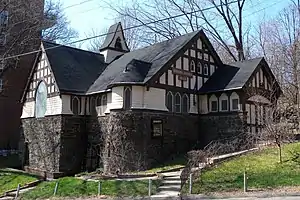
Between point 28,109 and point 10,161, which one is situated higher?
point 28,109

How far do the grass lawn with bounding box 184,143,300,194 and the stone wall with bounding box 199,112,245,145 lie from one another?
4650mm

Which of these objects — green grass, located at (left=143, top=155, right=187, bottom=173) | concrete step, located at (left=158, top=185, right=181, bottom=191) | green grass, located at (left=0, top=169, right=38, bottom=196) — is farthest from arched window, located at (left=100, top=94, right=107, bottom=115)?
concrete step, located at (left=158, top=185, right=181, bottom=191)

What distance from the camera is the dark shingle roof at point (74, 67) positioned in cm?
2634

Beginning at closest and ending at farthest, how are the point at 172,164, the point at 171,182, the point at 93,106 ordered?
the point at 171,182 → the point at 172,164 → the point at 93,106

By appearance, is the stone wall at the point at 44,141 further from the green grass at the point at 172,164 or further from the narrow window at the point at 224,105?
the narrow window at the point at 224,105

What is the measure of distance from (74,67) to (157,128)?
9.26 meters

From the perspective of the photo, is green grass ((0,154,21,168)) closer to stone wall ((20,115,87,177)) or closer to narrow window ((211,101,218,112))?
stone wall ((20,115,87,177))

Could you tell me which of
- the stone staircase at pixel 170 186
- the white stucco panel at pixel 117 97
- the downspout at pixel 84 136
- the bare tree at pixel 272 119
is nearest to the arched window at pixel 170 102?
the white stucco panel at pixel 117 97

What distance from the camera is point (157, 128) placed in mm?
22922

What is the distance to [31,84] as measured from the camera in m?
30.1

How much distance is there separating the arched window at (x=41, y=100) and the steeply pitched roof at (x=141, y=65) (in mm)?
3870

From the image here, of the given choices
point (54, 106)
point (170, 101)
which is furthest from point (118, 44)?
point (170, 101)

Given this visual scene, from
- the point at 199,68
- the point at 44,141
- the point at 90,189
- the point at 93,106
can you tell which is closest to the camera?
the point at 90,189

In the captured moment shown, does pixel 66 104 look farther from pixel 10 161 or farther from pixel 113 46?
pixel 10 161
